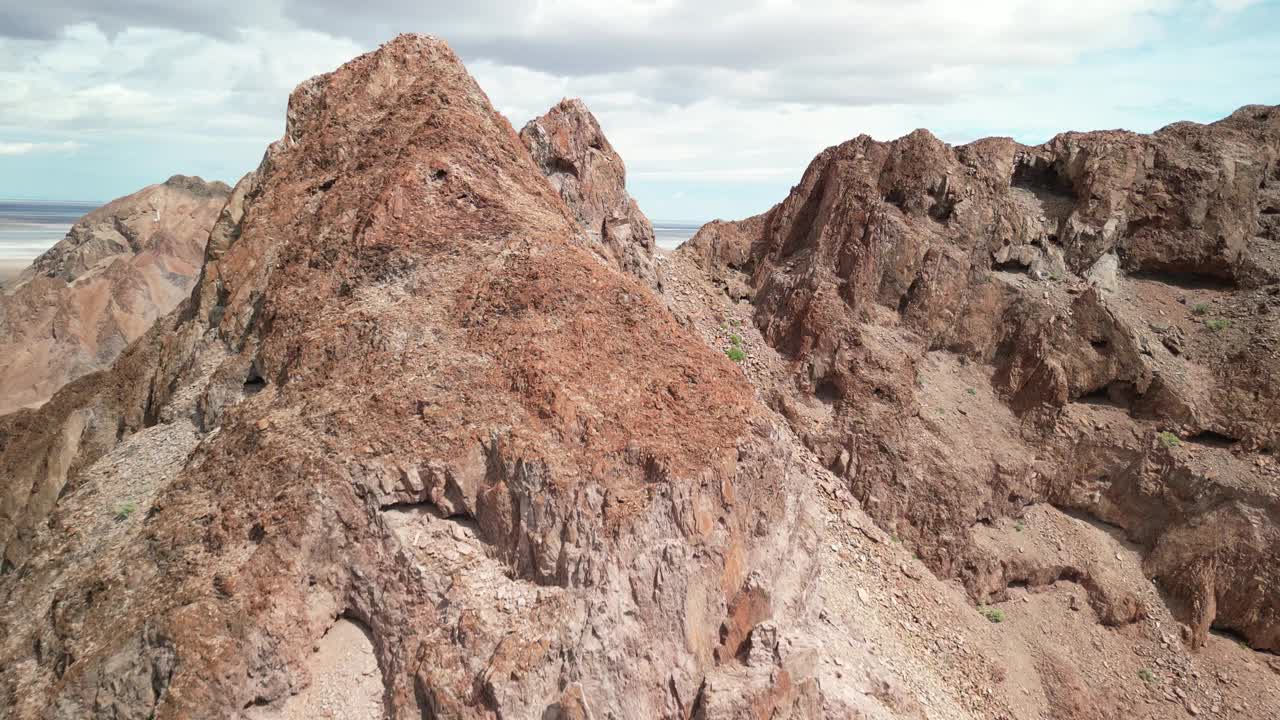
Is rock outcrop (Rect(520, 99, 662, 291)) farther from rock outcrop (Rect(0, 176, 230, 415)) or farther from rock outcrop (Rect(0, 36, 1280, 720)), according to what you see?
rock outcrop (Rect(0, 176, 230, 415))

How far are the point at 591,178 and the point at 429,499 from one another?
41.5 feet

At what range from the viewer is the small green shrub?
2319 cm

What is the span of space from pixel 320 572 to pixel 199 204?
5496 centimetres

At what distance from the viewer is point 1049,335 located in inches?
894

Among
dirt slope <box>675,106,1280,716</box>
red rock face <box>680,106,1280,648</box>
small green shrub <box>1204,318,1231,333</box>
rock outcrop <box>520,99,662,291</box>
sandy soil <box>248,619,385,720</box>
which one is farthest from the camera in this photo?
small green shrub <box>1204,318,1231,333</box>

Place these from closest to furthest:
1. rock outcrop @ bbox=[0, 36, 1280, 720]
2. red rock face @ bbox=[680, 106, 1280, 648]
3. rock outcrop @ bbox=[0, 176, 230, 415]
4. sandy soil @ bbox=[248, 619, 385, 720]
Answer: sandy soil @ bbox=[248, 619, 385, 720]
rock outcrop @ bbox=[0, 36, 1280, 720]
red rock face @ bbox=[680, 106, 1280, 648]
rock outcrop @ bbox=[0, 176, 230, 415]

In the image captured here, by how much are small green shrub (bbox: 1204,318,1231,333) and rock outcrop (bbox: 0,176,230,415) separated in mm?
49165

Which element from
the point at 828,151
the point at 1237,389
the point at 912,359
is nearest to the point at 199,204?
the point at 828,151

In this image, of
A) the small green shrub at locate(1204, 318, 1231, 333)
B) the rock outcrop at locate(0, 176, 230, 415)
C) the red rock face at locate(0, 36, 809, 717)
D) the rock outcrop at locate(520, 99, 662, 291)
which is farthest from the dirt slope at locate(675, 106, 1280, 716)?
the rock outcrop at locate(0, 176, 230, 415)

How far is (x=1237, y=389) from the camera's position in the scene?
860 inches

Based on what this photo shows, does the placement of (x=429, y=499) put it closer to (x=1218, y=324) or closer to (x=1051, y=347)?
(x=1051, y=347)

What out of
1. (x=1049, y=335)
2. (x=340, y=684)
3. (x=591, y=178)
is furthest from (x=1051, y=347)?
(x=340, y=684)

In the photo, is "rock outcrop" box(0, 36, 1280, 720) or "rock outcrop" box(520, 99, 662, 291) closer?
"rock outcrop" box(0, 36, 1280, 720)

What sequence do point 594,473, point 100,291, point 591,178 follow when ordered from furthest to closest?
point 100,291 → point 591,178 → point 594,473
